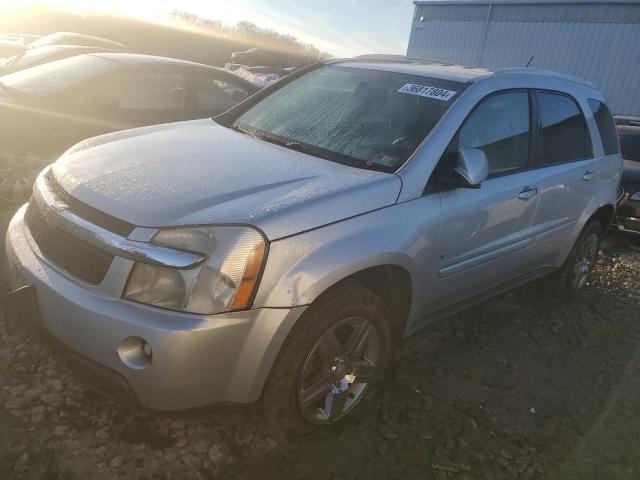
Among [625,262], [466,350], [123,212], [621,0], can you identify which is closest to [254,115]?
[123,212]

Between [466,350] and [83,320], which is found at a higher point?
[83,320]

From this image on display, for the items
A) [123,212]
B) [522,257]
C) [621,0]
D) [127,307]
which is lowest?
[522,257]

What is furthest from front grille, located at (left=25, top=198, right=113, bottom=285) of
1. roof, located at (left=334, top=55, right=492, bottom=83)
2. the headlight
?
roof, located at (left=334, top=55, right=492, bottom=83)

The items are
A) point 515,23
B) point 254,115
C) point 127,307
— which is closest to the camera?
point 127,307

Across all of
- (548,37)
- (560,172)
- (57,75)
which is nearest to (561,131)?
(560,172)

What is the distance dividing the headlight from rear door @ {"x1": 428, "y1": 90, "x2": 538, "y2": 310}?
3.59 ft

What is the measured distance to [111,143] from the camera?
9.05ft

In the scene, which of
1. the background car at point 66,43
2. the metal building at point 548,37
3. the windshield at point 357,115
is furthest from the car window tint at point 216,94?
the metal building at point 548,37

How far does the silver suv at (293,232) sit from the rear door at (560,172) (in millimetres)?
23

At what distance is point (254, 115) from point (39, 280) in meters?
1.71

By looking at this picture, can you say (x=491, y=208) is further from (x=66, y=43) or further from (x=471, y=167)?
(x=66, y=43)

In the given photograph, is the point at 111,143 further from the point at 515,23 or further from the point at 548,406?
the point at 515,23

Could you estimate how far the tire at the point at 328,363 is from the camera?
208 centimetres

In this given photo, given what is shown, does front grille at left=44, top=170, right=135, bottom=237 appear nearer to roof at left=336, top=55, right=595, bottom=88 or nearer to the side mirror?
the side mirror
